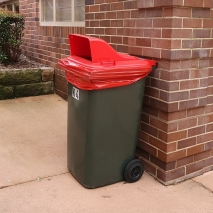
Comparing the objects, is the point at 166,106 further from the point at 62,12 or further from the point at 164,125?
the point at 62,12

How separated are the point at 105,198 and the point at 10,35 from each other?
4566 mm

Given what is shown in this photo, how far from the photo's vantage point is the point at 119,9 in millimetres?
3857

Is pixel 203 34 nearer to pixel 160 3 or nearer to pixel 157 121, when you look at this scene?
pixel 160 3

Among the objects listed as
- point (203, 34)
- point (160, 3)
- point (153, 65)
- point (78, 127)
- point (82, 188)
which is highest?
point (160, 3)

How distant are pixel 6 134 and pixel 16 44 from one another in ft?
9.00

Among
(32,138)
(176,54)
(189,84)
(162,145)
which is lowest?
(32,138)

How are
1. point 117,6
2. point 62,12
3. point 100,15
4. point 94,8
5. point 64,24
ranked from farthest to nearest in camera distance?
point 62,12 < point 64,24 < point 94,8 < point 100,15 < point 117,6

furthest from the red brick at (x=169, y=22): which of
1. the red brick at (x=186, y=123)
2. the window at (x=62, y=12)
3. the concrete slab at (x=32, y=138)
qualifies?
the window at (x=62, y=12)

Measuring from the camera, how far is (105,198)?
2.99 metres

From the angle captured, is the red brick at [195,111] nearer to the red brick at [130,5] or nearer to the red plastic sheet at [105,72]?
the red plastic sheet at [105,72]

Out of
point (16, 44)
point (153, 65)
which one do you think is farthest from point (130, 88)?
point (16, 44)

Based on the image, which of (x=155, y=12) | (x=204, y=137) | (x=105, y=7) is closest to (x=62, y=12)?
(x=105, y=7)

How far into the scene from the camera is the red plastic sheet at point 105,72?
2799 millimetres


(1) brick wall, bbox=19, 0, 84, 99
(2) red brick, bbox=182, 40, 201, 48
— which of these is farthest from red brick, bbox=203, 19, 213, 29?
(1) brick wall, bbox=19, 0, 84, 99
